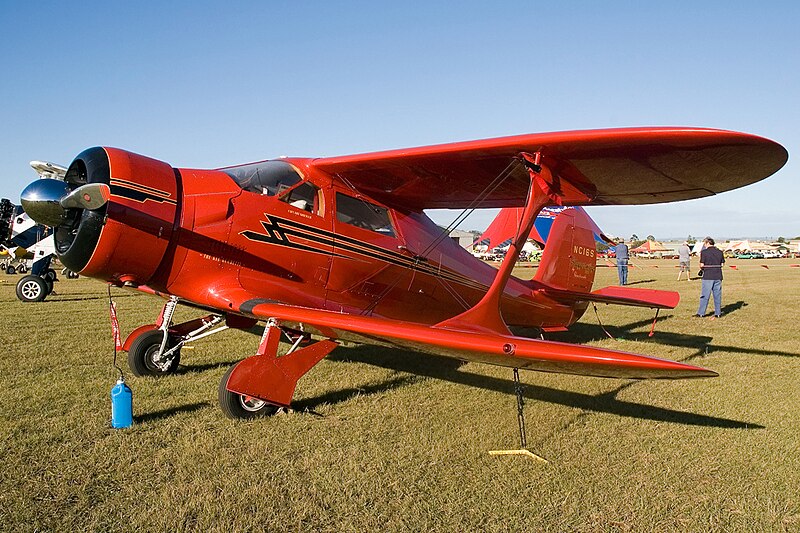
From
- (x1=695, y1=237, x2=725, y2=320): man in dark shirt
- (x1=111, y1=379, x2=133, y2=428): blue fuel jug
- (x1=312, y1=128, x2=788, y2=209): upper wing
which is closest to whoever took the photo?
(x1=312, y1=128, x2=788, y2=209): upper wing

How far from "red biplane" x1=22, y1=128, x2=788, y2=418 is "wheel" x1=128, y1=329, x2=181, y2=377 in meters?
0.01

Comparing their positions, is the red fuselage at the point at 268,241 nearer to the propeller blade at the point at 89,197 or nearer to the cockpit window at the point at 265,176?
the cockpit window at the point at 265,176

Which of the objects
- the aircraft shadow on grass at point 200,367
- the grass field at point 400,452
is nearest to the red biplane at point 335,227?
the aircraft shadow on grass at point 200,367

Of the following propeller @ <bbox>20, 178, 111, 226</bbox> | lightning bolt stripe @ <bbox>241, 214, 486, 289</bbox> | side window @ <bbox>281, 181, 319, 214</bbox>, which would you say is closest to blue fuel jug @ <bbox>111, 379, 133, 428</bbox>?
propeller @ <bbox>20, 178, 111, 226</bbox>

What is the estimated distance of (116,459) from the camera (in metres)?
3.99

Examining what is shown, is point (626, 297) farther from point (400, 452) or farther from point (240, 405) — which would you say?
point (240, 405)

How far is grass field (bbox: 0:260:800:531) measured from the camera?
3283 mm

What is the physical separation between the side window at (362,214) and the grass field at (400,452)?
179cm

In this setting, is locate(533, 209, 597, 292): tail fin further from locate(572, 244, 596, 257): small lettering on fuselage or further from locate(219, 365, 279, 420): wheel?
locate(219, 365, 279, 420): wheel

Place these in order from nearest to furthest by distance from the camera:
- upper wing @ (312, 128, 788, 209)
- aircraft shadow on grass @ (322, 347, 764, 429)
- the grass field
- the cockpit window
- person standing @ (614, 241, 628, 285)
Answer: the grass field
upper wing @ (312, 128, 788, 209)
aircraft shadow on grass @ (322, 347, 764, 429)
the cockpit window
person standing @ (614, 241, 628, 285)

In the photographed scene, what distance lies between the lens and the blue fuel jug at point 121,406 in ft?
15.1

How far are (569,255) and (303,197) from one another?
201 inches

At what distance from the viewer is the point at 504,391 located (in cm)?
619

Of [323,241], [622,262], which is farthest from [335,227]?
[622,262]
